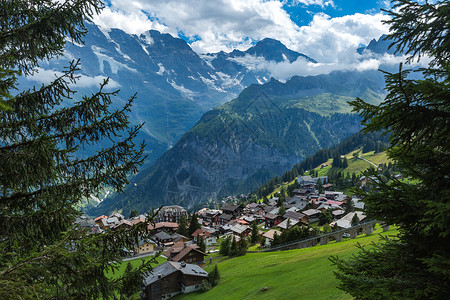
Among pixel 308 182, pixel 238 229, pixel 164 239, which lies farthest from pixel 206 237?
pixel 308 182

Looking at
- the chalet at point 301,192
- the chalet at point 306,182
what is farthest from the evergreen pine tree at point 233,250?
the chalet at point 306,182

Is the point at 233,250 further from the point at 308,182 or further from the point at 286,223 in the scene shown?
the point at 308,182

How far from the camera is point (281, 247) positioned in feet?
213

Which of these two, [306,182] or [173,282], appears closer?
[173,282]

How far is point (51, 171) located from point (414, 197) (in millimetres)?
9312

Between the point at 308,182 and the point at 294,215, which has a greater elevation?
the point at 308,182

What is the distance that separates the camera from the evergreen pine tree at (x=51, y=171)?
18.8 ft

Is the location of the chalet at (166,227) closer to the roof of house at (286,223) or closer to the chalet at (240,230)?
the chalet at (240,230)

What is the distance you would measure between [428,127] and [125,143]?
31.4ft

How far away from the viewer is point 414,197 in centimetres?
709

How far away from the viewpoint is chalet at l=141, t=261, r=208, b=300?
5203 cm

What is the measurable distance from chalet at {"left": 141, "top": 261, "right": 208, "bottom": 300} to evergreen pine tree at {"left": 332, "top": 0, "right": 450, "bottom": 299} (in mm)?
50790

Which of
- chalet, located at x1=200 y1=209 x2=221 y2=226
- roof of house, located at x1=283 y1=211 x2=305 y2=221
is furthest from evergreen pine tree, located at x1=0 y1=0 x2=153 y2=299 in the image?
chalet, located at x1=200 y1=209 x2=221 y2=226

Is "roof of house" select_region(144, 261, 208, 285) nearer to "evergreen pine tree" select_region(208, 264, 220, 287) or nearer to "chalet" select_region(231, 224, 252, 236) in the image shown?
"evergreen pine tree" select_region(208, 264, 220, 287)
